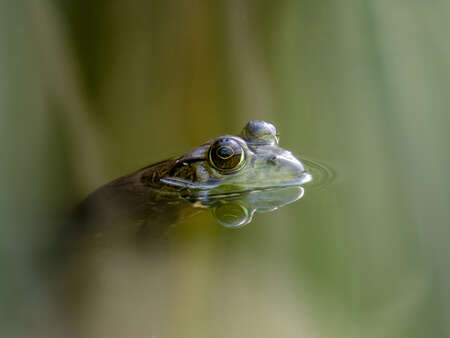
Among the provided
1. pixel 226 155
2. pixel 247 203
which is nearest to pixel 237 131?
pixel 226 155

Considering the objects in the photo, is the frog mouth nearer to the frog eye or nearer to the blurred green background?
the frog eye

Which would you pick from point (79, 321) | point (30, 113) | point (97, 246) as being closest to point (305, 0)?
point (30, 113)

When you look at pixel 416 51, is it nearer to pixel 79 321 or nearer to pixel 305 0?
pixel 305 0

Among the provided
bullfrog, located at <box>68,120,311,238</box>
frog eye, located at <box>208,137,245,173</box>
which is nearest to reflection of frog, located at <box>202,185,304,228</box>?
bullfrog, located at <box>68,120,311,238</box>

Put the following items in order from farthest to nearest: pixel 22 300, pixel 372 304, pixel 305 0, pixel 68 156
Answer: pixel 305 0 < pixel 68 156 < pixel 22 300 < pixel 372 304

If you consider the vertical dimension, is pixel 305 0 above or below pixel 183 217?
above
